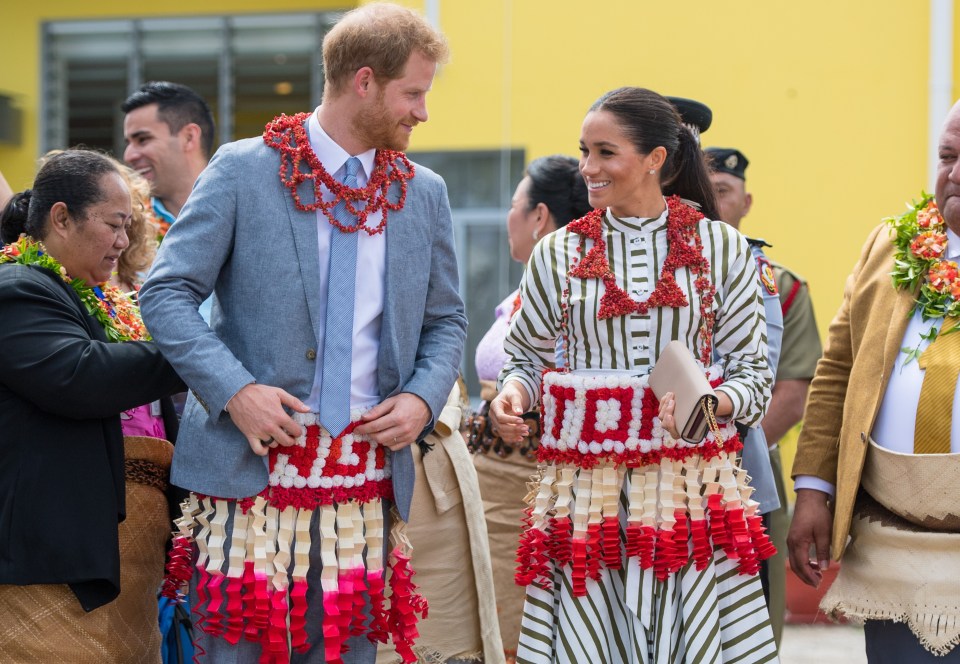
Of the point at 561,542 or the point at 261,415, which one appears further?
the point at 561,542

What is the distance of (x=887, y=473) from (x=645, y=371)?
0.77 metres

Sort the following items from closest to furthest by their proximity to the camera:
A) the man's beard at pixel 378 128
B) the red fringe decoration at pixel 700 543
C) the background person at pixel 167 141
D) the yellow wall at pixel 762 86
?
the man's beard at pixel 378 128 → the red fringe decoration at pixel 700 543 → the background person at pixel 167 141 → the yellow wall at pixel 762 86

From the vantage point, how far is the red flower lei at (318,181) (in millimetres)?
2939


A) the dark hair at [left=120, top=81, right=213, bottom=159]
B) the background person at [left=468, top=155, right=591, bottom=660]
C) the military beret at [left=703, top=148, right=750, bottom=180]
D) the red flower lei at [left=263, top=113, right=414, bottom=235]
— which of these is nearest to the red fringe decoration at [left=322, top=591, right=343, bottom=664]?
the red flower lei at [left=263, top=113, right=414, bottom=235]

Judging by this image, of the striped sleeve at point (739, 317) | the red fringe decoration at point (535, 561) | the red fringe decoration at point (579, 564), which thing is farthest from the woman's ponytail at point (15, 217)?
the striped sleeve at point (739, 317)

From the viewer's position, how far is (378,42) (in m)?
2.93

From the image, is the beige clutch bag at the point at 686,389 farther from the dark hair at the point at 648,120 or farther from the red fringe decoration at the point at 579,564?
the dark hair at the point at 648,120

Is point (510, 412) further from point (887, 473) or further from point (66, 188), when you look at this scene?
point (66, 188)

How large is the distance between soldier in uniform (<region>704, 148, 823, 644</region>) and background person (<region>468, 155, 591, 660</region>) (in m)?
0.55

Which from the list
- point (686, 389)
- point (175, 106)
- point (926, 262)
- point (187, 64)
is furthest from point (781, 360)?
point (187, 64)

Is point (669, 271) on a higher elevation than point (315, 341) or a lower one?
higher

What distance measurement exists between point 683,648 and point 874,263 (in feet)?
4.30

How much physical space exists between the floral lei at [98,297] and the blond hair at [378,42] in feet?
2.97

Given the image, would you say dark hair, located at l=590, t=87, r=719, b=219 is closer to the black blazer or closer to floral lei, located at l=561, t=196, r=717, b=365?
floral lei, located at l=561, t=196, r=717, b=365
